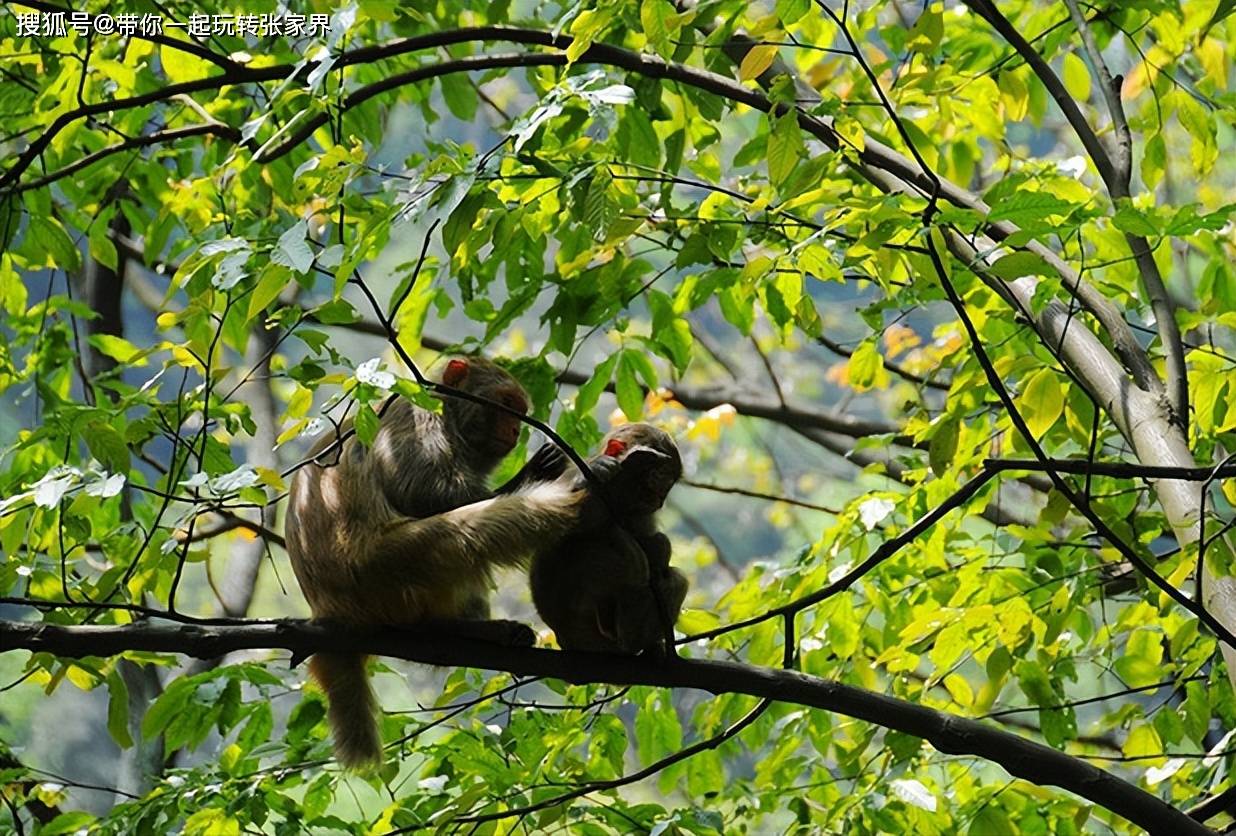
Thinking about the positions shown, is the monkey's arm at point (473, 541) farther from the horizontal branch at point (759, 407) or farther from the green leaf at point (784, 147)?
the horizontal branch at point (759, 407)

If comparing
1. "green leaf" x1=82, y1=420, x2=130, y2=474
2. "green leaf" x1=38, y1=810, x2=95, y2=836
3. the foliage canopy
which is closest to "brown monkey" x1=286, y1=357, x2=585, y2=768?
the foliage canopy

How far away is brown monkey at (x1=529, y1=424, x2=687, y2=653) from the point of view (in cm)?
276

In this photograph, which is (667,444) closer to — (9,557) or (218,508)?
(218,508)

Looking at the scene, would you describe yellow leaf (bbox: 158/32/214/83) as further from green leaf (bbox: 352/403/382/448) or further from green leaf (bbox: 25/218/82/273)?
green leaf (bbox: 352/403/382/448)

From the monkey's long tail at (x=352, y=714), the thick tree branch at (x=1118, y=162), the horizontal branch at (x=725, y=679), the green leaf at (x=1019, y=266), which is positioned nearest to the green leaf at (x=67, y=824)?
the monkey's long tail at (x=352, y=714)

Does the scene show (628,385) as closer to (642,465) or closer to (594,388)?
(594,388)

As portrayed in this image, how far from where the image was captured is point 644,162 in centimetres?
350

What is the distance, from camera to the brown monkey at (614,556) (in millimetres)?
2758

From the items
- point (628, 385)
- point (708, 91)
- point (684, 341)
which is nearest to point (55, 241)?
point (628, 385)

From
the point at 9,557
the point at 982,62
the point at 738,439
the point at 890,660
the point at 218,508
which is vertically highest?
the point at 738,439

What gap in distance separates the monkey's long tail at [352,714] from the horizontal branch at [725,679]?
2.11 feet

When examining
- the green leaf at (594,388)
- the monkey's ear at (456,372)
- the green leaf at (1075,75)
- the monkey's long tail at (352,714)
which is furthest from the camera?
the green leaf at (1075,75)

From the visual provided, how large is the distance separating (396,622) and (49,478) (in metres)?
0.88

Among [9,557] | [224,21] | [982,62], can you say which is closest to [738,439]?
[982,62]
